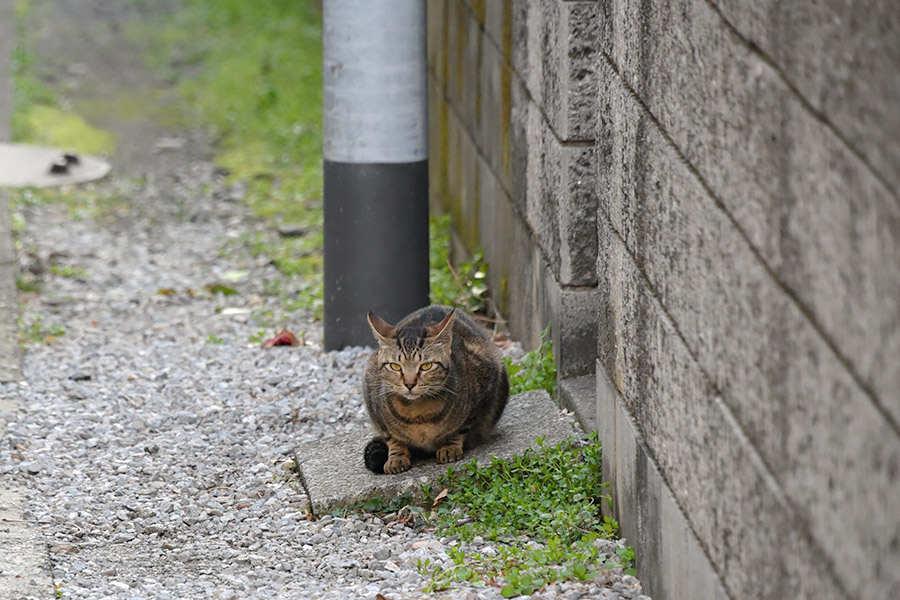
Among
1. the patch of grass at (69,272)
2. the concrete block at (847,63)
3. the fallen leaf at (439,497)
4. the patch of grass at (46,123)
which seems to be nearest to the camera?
Result: the concrete block at (847,63)

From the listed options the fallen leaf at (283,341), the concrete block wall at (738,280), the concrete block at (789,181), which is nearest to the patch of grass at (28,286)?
the fallen leaf at (283,341)

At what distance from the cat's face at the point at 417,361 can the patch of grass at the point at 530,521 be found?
354 millimetres

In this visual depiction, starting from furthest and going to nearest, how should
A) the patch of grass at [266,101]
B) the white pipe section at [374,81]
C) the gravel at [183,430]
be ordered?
the patch of grass at [266,101]
the white pipe section at [374,81]
the gravel at [183,430]

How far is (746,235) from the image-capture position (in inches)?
114

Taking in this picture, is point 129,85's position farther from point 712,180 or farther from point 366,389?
point 712,180

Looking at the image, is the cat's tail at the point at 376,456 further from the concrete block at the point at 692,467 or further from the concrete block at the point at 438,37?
the concrete block at the point at 438,37

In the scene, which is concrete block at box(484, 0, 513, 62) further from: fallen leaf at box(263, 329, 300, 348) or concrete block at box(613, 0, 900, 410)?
concrete block at box(613, 0, 900, 410)

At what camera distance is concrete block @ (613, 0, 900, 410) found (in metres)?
2.17

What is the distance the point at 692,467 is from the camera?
3.35 m

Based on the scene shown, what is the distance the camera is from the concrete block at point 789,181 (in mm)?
2172

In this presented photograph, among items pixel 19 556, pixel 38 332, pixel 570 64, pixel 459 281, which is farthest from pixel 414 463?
pixel 38 332

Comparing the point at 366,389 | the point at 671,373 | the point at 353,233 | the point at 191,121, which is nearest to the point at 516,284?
the point at 353,233

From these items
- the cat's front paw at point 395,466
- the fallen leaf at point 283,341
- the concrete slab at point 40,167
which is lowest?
the fallen leaf at point 283,341

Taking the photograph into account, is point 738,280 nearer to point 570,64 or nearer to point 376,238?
point 570,64
